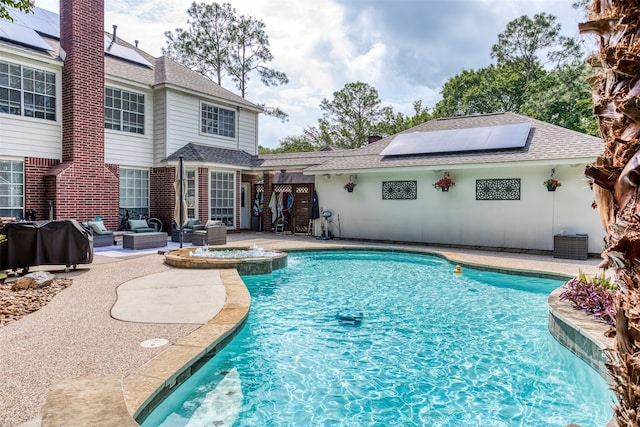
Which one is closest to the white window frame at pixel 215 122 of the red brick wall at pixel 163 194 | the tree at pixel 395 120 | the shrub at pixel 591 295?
the red brick wall at pixel 163 194

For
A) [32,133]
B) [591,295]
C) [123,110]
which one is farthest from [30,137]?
[591,295]

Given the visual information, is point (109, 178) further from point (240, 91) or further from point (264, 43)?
point (264, 43)

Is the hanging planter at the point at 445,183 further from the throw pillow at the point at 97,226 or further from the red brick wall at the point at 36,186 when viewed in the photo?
the red brick wall at the point at 36,186

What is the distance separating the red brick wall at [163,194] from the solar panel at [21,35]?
4.90 meters

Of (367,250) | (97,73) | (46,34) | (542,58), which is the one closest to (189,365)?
(367,250)

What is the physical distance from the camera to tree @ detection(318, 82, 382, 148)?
32.6 m

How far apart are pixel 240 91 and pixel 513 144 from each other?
21.7 metres

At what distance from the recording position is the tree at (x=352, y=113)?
32.6 metres

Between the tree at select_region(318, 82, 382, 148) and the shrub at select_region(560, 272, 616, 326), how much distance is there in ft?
90.4

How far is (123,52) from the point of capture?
15016 millimetres

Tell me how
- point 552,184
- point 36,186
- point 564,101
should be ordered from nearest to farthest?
1. point 552,184
2. point 36,186
3. point 564,101

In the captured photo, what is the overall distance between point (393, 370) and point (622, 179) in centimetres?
357

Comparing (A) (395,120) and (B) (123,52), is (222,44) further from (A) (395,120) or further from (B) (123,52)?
(A) (395,120)

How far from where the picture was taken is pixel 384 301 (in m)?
6.87
